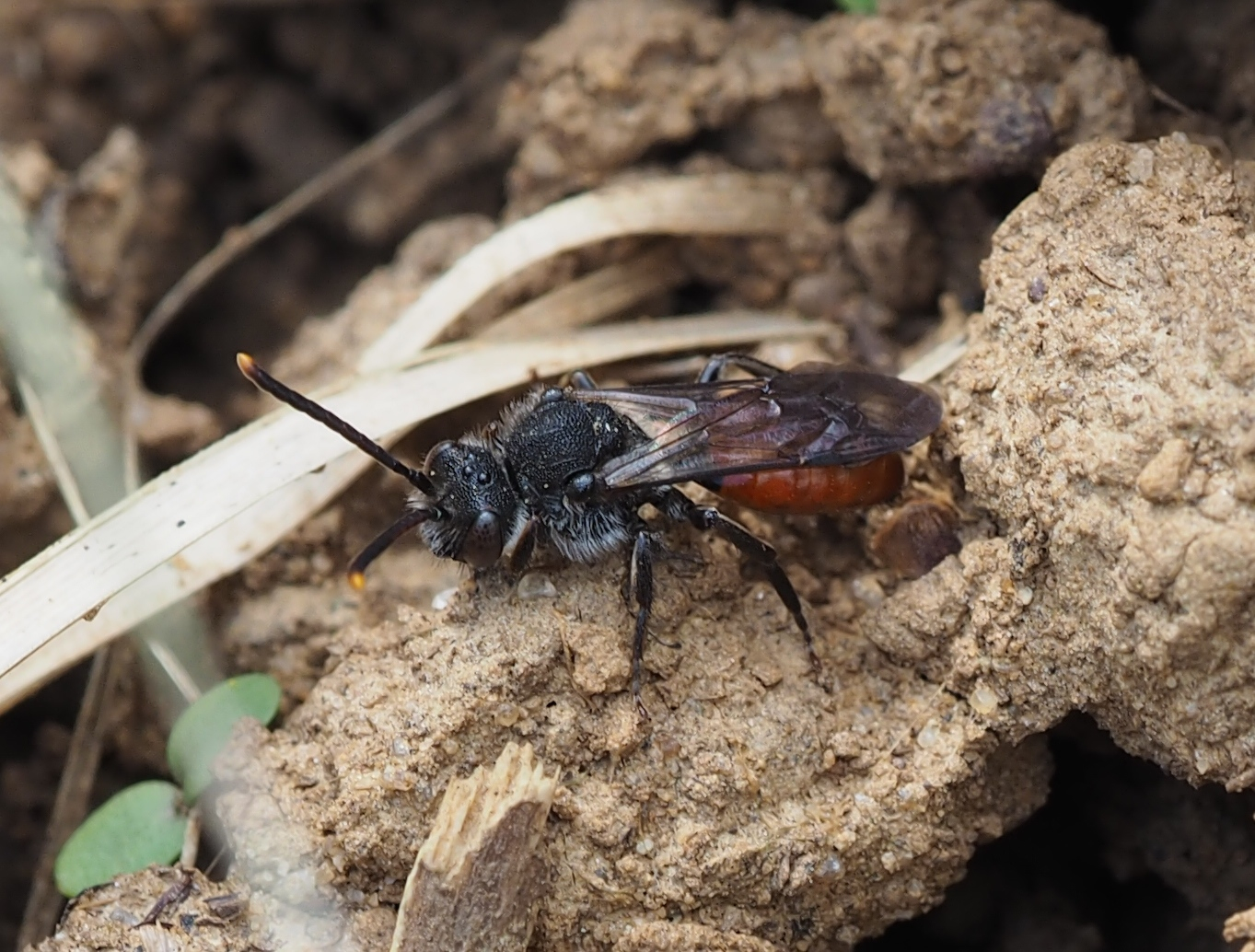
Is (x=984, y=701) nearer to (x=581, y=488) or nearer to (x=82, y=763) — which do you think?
(x=581, y=488)

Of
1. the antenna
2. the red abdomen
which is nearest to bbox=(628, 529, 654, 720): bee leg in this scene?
the red abdomen

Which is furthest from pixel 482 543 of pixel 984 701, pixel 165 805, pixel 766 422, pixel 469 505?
pixel 984 701

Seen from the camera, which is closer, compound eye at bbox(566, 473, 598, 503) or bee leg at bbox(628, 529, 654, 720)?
bee leg at bbox(628, 529, 654, 720)

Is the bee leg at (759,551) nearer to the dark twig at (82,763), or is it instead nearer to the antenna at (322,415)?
the antenna at (322,415)

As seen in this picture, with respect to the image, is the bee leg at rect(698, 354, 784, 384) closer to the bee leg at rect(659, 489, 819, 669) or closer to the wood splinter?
the bee leg at rect(659, 489, 819, 669)

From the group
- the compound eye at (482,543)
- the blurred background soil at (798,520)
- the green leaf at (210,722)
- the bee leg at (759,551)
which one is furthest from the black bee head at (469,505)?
the green leaf at (210,722)

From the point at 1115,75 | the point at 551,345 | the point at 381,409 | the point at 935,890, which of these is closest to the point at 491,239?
the point at 551,345
